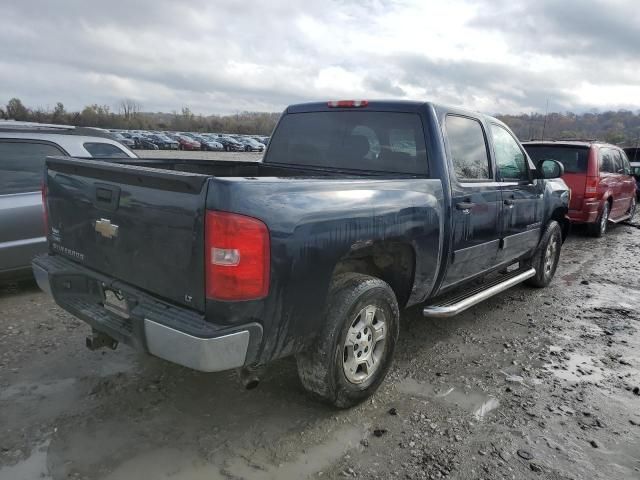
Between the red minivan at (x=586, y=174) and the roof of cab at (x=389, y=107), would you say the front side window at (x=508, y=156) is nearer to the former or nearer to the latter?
the roof of cab at (x=389, y=107)

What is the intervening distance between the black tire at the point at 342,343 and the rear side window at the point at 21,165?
3.54 metres

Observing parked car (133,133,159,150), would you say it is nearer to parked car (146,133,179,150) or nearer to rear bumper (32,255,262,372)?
parked car (146,133,179,150)

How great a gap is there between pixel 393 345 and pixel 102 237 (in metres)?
1.97

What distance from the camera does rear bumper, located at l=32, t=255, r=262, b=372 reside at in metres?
2.35

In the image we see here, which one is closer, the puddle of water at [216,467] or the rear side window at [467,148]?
the puddle of water at [216,467]

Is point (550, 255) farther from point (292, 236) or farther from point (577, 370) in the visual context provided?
point (292, 236)

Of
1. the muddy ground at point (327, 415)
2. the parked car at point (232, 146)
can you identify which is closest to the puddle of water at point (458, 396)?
the muddy ground at point (327, 415)

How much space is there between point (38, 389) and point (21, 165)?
2640 millimetres

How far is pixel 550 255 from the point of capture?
616 centimetres

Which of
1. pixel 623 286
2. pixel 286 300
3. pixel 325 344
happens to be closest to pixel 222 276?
pixel 286 300

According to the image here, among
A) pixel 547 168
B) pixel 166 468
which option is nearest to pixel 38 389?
pixel 166 468

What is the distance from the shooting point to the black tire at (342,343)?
9.40 ft

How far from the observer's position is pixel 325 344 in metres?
2.84

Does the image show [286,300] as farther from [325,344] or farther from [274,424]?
[274,424]
